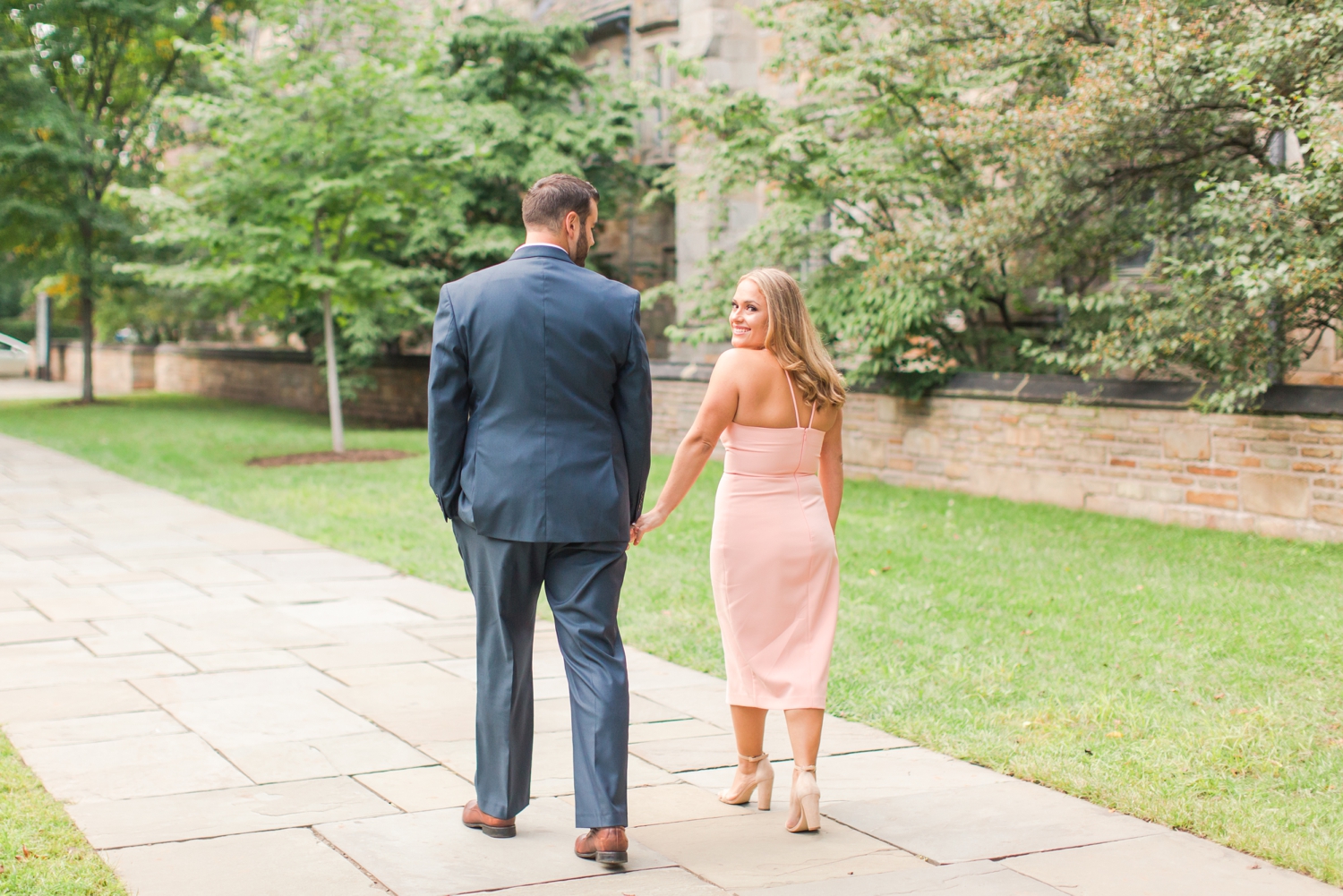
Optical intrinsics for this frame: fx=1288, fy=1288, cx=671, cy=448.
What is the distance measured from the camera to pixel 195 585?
27.5 ft

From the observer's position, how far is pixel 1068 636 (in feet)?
22.1

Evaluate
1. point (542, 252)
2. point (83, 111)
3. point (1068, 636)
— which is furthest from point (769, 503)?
point (83, 111)

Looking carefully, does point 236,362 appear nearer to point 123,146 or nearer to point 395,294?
point 123,146

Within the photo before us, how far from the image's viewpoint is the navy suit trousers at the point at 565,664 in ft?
12.4

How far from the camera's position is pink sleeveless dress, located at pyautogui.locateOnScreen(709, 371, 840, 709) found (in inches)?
165

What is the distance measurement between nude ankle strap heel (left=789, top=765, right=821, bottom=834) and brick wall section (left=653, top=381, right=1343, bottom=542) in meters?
6.84

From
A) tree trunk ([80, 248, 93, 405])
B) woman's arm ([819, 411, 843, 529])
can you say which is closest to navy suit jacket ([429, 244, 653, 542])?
woman's arm ([819, 411, 843, 529])

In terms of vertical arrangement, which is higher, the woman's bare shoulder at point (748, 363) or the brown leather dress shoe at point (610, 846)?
the woman's bare shoulder at point (748, 363)

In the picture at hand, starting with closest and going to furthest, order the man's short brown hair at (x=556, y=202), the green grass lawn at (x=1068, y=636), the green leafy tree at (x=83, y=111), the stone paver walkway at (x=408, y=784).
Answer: the stone paver walkway at (x=408, y=784) → the man's short brown hair at (x=556, y=202) → the green grass lawn at (x=1068, y=636) → the green leafy tree at (x=83, y=111)

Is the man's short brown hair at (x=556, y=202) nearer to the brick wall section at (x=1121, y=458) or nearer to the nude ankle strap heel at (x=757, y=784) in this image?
the nude ankle strap heel at (x=757, y=784)

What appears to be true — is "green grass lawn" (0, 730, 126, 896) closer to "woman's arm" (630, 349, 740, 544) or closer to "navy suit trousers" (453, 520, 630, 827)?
"navy suit trousers" (453, 520, 630, 827)

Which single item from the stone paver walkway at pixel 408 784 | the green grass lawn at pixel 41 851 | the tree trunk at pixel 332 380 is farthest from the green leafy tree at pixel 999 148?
the green grass lawn at pixel 41 851

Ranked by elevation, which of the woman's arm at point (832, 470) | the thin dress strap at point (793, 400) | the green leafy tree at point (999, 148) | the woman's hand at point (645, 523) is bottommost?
the woman's hand at point (645, 523)

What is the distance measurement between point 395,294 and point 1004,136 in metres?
9.59
